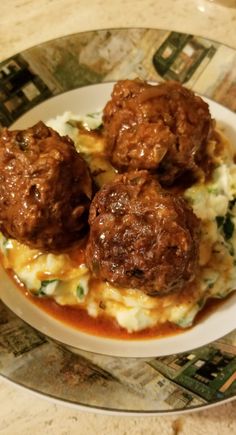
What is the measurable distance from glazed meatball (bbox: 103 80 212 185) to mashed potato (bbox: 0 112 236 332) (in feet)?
0.79

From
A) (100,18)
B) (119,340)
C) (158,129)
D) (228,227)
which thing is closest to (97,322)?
(119,340)

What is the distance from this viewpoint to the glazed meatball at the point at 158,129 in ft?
11.8

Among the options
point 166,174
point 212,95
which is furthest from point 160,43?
point 166,174

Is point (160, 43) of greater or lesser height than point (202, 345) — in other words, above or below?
above

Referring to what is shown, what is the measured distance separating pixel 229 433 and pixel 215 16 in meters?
4.21

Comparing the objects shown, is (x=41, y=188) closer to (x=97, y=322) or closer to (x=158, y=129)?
(x=158, y=129)

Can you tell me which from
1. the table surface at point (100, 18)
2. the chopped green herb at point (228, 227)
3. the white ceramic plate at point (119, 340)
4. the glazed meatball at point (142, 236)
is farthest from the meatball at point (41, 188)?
the table surface at point (100, 18)

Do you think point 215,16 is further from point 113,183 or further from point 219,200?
point 113,183

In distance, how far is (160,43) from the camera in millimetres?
4781

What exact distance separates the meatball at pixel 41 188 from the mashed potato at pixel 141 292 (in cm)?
23

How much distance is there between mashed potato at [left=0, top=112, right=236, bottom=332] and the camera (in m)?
3.65

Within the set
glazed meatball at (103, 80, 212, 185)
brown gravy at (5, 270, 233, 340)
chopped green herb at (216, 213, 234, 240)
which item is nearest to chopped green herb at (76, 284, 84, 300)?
brown gravy at (5, 270, 233, 340)

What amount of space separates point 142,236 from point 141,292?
54 cm

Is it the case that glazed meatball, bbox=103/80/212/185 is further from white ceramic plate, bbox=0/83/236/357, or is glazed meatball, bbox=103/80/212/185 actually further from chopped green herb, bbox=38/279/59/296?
white ceramic plate, bbox=0/83/236/357
